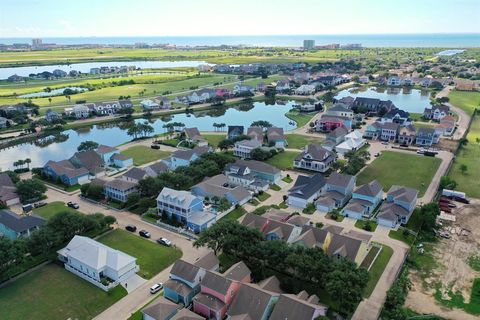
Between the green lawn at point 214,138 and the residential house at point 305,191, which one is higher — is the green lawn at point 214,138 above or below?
below

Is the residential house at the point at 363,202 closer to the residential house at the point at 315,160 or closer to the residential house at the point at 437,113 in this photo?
the residential house at the point at 315,160

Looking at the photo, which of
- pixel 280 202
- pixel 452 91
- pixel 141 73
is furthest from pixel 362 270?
pixel 141 73

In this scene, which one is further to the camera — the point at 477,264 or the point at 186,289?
the point at 477,264

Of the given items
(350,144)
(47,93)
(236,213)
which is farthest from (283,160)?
(47,93)

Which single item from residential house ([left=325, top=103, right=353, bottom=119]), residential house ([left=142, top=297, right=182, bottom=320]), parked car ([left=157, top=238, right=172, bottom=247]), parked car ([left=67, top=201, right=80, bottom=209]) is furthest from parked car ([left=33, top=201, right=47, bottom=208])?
residential house ([left=325, top=103, right=353, bottom=119])

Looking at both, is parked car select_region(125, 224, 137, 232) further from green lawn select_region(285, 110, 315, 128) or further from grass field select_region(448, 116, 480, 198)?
green lawn select_region(285, 110, 315, 128)

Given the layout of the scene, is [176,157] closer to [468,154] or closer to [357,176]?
[357,176]

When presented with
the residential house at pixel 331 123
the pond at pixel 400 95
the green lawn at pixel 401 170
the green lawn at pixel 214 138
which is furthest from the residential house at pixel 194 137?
the pond at pixel 400 95

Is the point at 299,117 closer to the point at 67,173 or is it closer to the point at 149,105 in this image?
the point at 149,105
